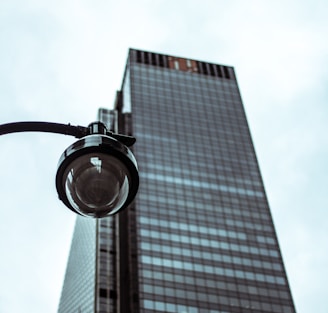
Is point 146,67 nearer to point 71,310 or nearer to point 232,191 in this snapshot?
point 232,191

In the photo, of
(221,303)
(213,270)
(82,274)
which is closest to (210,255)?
(213,270)

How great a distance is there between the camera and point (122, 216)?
89500mm

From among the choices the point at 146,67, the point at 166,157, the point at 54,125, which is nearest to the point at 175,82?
the point at 146,67

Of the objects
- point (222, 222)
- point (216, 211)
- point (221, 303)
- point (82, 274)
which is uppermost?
point (82, 274)

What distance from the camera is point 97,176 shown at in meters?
4.79

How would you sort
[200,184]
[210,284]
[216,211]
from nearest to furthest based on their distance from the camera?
[210,284], [216,211], [200,184]

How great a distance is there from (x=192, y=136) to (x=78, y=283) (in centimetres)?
3133

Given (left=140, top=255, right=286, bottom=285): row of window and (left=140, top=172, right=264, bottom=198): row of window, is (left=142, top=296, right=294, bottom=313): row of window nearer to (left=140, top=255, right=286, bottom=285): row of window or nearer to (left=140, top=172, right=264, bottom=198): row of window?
(left=140, top=255, right=286, bottom=285): row of window

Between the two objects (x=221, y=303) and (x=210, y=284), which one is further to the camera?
(x=210, y=284)

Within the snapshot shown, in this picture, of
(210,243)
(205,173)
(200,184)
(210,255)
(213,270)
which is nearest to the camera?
(213,270)

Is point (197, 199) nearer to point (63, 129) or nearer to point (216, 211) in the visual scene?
point (216, 211)

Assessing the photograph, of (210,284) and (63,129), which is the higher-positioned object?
(210,284)

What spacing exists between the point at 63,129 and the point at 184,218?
77256 mm

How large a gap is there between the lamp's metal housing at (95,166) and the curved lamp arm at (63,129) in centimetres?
25
